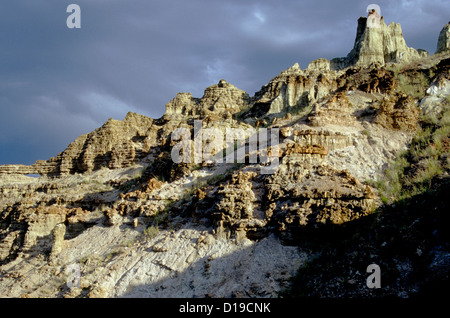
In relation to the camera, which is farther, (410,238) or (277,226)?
(277,226)

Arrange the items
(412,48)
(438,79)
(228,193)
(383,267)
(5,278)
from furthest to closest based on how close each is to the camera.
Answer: (412,48) < (438,79) < (5,278) < (228,193) < (383,267)

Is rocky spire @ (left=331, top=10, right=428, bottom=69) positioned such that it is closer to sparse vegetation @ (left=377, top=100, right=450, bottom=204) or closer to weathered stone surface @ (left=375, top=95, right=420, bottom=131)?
weathered stone surface @ (left=375, top=95, right=420, bottom=131)

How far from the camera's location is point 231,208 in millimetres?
10836

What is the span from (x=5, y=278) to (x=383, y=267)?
12.5 metres

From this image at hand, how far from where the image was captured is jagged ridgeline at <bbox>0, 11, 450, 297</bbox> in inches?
377

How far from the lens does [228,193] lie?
11266 millimetres

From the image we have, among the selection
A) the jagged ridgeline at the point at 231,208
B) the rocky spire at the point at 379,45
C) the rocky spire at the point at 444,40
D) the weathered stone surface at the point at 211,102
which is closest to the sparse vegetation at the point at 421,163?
the jagged ridgeline at the point at 231,208

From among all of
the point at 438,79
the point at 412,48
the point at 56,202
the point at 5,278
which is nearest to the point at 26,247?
the point at 5,278

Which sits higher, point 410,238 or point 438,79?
point 438,79

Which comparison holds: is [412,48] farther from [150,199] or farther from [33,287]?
[33,287]
